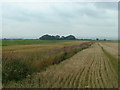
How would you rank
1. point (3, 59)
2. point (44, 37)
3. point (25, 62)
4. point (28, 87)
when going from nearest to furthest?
point (28, 87)
point (3, 59)
point (25, 62)
point (44, 37)

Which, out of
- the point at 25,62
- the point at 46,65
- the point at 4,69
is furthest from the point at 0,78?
the point at 46,65

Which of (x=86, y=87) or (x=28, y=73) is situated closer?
(x=86, y=87)

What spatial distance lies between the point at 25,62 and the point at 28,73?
0.65 meters

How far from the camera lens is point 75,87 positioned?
936 cm

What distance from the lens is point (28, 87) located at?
8.99 m

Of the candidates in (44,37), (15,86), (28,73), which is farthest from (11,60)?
(44,37)

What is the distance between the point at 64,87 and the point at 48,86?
2.24ft

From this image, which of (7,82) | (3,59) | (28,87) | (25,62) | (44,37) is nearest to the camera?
(28,87)

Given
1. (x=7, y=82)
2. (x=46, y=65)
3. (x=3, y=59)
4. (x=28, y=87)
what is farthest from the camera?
(x=46, y=65)

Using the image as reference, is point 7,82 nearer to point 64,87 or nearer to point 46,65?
point 64,87

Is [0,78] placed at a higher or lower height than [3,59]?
lower

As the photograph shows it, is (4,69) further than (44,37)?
No

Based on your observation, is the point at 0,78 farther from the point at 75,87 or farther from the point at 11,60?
the point at 75,87

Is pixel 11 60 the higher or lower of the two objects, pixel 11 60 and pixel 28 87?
the higher
